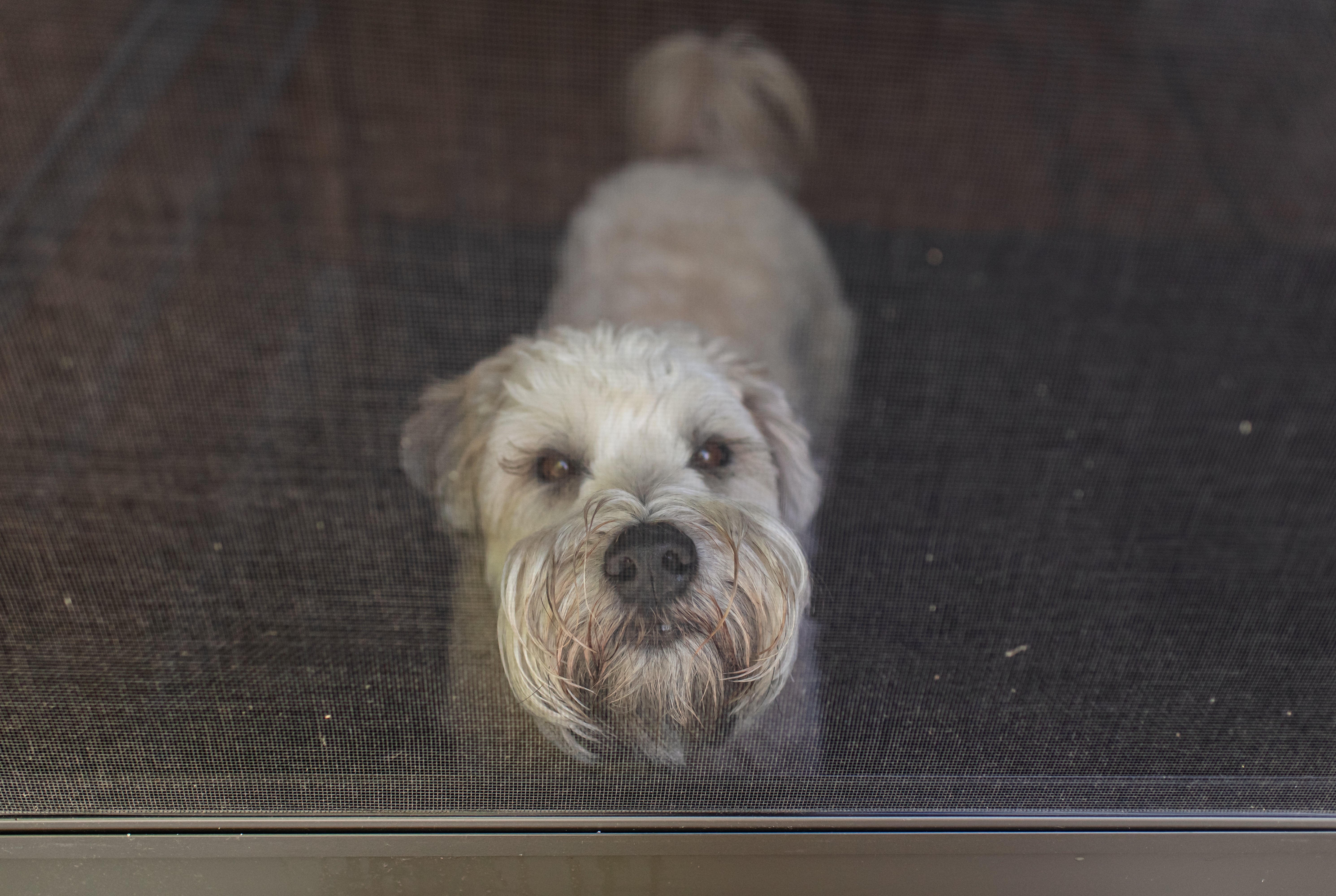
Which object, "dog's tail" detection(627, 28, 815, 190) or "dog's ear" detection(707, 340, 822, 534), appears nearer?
Result: "dog's ear" detection(707, 340, 822, 534)

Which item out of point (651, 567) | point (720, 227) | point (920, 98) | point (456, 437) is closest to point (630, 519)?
point (651, 567)

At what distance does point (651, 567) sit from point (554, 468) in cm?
21

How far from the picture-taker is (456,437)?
839 mm

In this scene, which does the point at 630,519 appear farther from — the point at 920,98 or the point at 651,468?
the point at 920,98

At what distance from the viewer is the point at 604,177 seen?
4.09ft

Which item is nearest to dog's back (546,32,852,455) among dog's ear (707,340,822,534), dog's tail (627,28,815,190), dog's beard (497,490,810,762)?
dog's tail (627,28,815,190)

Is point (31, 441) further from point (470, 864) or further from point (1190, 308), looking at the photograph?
point (1190, 308)

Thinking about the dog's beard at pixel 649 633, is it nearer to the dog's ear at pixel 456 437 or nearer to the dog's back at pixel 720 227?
the dog's ear at pixel 456 437

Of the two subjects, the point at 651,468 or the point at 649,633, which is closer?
the point at 649,633

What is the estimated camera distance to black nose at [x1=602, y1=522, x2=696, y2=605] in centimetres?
64

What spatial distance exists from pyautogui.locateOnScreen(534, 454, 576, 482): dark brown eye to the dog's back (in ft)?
0.76

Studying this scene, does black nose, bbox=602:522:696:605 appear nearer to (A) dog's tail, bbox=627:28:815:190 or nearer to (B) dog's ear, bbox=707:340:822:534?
(B) dog's ear, bbox=707:340:822:534

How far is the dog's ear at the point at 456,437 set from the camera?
2.64 feet

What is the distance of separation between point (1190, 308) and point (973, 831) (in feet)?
2.09
